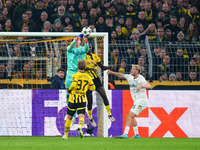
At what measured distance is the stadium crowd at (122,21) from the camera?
13070mm

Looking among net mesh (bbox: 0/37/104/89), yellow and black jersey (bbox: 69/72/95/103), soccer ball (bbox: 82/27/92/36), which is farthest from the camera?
net mesh (bbox: 0/37/104/89)

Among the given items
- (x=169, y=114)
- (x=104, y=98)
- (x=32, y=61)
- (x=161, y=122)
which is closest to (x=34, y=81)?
(x=32, y=61)

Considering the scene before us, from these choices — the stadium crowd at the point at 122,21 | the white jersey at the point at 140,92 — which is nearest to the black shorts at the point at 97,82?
the white jersey at the point at 140,92

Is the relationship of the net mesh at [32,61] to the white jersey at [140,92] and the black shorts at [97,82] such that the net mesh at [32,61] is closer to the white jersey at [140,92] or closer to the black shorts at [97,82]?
the black shorts at [97,82]

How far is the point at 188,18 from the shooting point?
16719 millimetres

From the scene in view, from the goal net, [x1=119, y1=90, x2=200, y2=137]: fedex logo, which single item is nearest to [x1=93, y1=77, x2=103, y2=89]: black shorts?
the goal net

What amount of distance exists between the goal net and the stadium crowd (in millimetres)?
1478

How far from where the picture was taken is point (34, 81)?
12.5m

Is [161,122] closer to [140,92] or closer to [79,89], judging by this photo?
[140,92]

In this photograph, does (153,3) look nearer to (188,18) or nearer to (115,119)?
(188,18)

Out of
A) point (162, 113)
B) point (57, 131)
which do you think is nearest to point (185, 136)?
point (162, 113)

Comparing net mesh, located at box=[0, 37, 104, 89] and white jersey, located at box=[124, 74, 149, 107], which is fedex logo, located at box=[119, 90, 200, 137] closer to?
white jersey, located at box=[124, 74, 149, 107]

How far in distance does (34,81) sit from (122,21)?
4.58 m

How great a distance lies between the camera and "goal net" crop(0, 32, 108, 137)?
12156 millimetres
